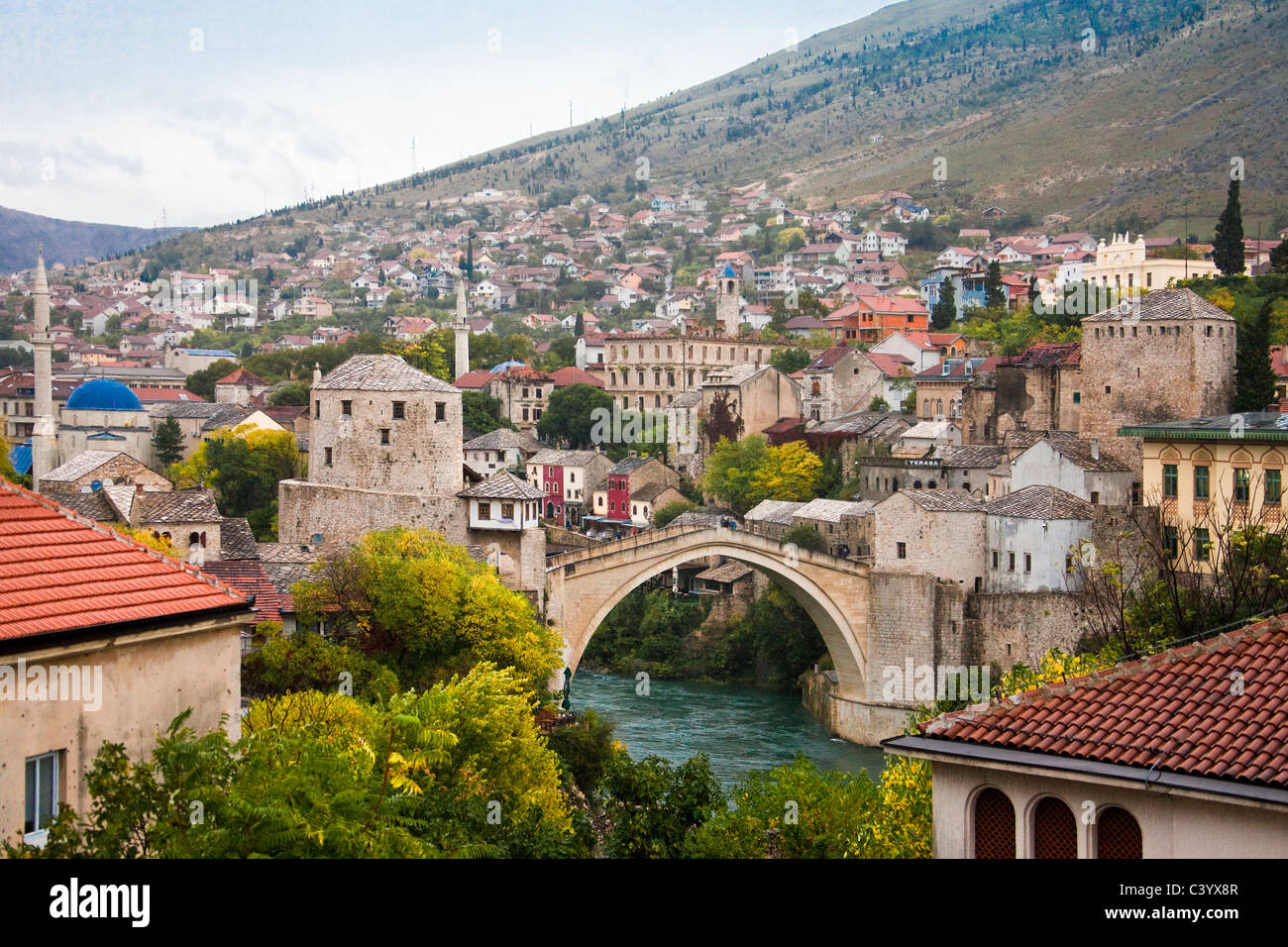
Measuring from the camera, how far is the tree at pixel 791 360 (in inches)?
2977

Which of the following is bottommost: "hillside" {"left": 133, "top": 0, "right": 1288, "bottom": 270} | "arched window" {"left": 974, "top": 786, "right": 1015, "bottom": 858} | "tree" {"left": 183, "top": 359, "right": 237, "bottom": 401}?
"arched window" {"left": 974, "top": 786, "right": 1015, "bottom": 858}

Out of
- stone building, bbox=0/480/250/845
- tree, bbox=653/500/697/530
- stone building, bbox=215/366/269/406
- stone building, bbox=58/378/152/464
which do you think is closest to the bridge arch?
tree, bbox=653/500/697/530

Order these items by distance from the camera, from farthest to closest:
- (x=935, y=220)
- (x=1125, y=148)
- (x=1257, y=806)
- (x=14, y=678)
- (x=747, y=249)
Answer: (x=747, y=249), (x=935, y=220), (x=1125, y=148), (x=14, y=678), (x=1257, y=806)

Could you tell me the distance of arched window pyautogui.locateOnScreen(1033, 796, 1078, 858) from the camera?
33.1 feet

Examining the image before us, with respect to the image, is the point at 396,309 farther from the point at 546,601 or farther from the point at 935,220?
the point at 546,601

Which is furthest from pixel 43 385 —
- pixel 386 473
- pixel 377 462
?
pixel 386 473

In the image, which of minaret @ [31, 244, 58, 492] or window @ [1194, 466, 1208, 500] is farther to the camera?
minaret @ [31, 244, 58, 492]

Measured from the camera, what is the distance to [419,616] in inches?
1198

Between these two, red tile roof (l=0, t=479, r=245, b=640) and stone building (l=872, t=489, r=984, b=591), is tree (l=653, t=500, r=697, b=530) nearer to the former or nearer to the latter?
stone building (l=872, t=489, r=984, b=591)

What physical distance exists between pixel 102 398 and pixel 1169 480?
147 feet

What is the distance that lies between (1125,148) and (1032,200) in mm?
8566

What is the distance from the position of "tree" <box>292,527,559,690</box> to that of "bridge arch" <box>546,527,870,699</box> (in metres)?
7.25
